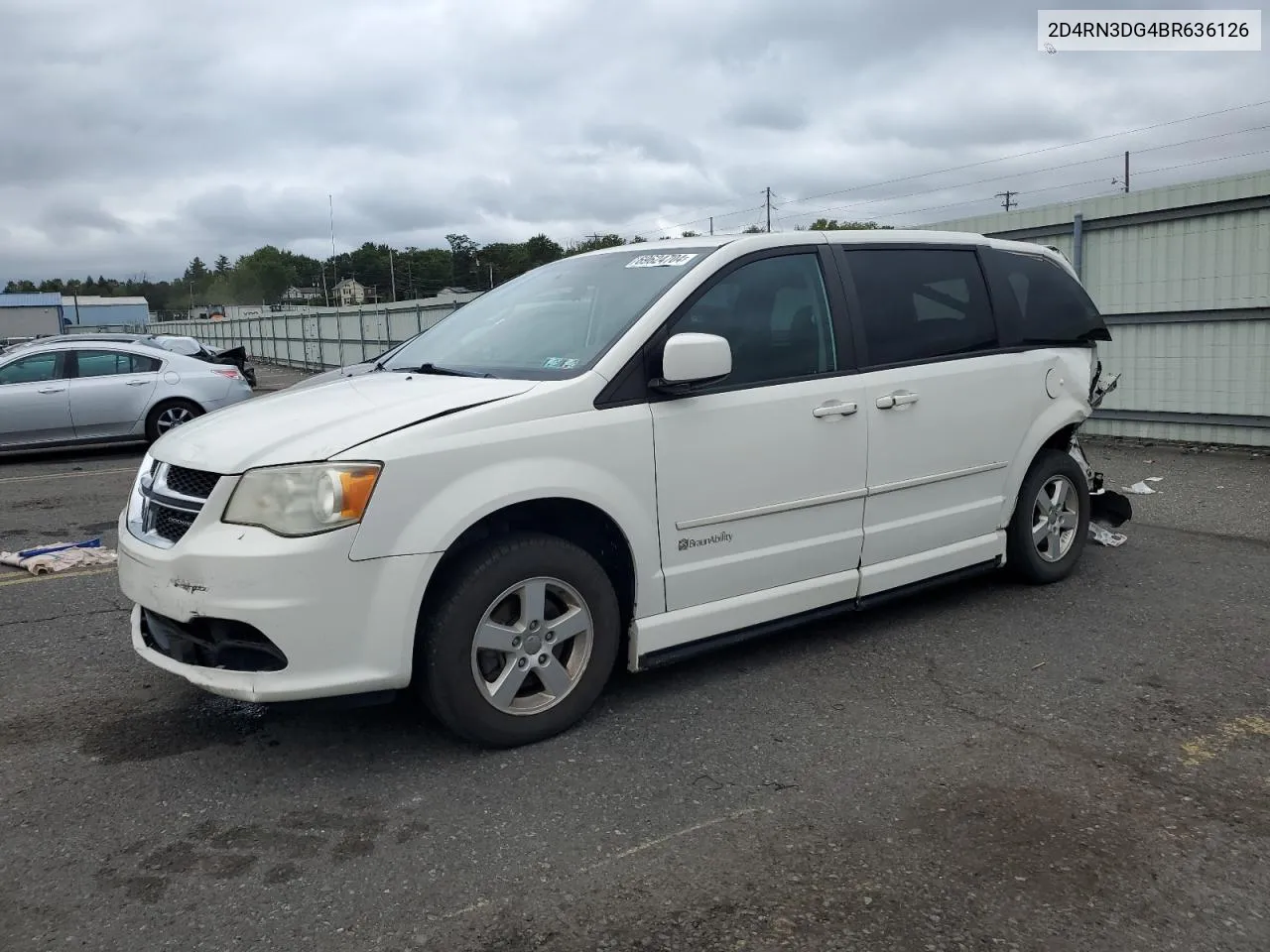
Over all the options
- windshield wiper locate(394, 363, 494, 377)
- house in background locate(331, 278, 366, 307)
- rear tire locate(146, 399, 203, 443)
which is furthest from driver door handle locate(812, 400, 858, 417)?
house in background locate(331, 278, 366, 307)

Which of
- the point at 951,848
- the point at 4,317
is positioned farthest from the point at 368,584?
the point at 4,317

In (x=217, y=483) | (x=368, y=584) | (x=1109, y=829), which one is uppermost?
(x=217, y=483)

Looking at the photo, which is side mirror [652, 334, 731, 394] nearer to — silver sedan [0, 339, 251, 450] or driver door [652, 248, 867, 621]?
driver door [652, 248, 867, 621]

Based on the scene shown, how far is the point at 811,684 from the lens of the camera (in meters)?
4.37

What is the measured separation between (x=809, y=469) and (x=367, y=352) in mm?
23659

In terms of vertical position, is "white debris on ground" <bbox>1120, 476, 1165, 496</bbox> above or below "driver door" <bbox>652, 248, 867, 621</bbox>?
below

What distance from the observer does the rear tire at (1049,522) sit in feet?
18.1

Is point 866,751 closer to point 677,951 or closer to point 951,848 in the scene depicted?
point 951,848

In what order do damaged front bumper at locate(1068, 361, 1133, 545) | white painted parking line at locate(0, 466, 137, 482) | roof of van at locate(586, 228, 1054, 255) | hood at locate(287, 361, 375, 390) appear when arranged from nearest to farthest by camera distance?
roof of van at locate(586, 228, 1054, 255), hood at locate(287, 361, 375, 390), damaged front bumper at locate(1068, 361, 1133, 545), white painted parking line at locate(0, 466, 137, 482)

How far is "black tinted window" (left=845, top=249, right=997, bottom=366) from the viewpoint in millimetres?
4785

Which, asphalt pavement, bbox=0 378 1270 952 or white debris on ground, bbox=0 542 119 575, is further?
white debris on ground, bbox=0 542 119 575

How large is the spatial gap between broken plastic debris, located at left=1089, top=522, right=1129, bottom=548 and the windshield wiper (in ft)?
13.5

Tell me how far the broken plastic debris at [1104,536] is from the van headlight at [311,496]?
477 centimetres

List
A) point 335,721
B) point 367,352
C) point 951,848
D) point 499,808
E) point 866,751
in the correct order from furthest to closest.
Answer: point 367,352, point 335,721, point 866,751, point 499,808, point 951,848
